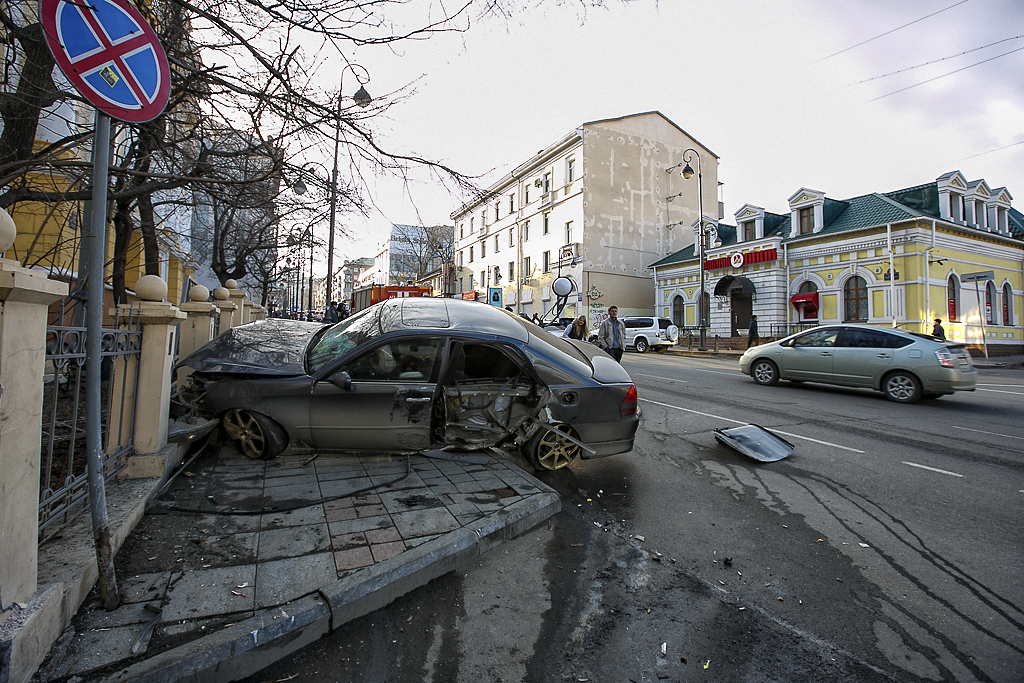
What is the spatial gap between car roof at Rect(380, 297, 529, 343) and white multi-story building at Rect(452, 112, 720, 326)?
93.1 feet

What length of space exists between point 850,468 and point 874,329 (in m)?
6.29

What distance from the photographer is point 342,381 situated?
4270 millimetres

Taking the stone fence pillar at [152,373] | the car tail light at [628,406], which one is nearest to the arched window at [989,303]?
the car tail light at [628,406]

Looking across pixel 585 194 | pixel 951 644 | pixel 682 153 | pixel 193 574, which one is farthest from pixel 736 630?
pixel 682 153

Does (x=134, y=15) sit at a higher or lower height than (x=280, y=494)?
higher

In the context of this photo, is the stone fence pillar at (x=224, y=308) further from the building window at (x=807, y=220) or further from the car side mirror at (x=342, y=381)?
the building window at (x=807, y=220)

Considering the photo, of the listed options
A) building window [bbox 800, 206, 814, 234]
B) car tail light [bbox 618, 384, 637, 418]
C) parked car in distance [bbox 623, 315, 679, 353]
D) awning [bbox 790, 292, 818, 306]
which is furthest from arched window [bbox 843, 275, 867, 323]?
car tail light [bbox 618, 384, 637, 418]

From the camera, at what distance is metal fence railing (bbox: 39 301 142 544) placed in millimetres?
2520

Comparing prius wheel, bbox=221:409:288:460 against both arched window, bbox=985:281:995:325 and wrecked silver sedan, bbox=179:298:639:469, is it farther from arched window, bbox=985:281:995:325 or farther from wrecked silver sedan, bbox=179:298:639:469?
arched window, bbox=985:281:995:325

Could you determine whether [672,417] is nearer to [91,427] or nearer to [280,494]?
[280,494]

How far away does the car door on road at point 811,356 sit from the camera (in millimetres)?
10258

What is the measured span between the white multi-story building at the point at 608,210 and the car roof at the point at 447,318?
2837 centimetres

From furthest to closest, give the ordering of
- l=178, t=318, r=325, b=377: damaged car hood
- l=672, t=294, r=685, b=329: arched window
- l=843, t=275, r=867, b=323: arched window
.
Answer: l=672, t=294, r=685, b=329: arched window → l=843, t=275, r=867, b=323: arched window → l=178, t=318, r=325, b=377: damaged car hood

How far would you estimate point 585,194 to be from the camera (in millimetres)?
34344
